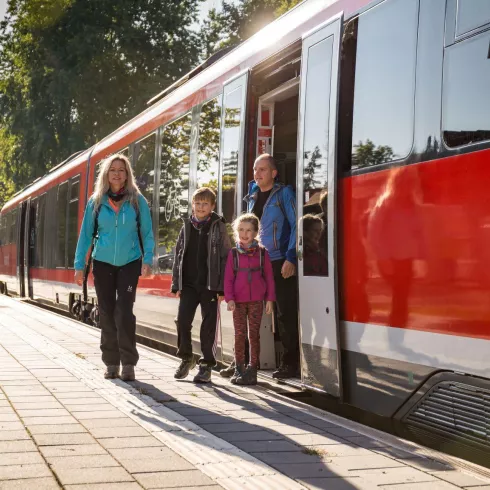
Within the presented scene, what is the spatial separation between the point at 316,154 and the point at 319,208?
37cm

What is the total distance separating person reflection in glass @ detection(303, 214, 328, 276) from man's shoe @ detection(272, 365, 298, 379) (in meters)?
1.08

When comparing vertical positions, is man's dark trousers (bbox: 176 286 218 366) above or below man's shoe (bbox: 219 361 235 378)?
above

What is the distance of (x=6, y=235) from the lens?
95.0 feet

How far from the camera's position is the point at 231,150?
8.44 meters

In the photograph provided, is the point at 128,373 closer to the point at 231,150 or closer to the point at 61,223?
the point at 231,150

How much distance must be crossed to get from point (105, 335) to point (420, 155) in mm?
3749

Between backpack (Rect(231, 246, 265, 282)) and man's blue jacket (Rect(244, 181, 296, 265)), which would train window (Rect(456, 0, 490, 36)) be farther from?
backpack (Rect(231, 246, 265, 282))

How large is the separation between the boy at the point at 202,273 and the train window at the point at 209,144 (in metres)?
1.13

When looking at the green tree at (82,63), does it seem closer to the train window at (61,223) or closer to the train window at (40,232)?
the train window at (40,232)

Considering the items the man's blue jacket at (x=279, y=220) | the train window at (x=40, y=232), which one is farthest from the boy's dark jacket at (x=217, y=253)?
the train window at (x=40, y=232)

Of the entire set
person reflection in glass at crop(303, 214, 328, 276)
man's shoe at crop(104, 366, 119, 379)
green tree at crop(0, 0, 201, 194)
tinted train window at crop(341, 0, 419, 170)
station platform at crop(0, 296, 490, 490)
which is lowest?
station platform at crop(0, 296, 490, 490)

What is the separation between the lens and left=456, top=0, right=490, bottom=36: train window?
468cm

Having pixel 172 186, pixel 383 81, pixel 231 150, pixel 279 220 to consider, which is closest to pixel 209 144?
pixel 231 150

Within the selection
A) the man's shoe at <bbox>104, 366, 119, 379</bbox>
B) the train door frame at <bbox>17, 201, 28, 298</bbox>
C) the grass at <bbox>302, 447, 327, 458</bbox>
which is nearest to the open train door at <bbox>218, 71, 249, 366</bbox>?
the man's shoe at <bbox>104, 366, 119, 379</bbox>
